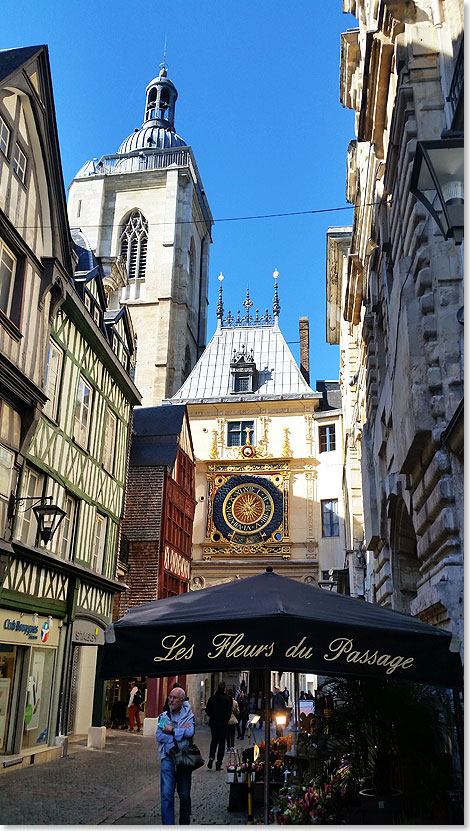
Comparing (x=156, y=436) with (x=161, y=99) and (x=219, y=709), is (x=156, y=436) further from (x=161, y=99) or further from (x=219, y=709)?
(x=161, y=99)

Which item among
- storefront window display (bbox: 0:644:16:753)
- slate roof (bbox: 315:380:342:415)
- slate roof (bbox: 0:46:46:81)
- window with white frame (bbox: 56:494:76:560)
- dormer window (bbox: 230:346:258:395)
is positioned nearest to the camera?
slate roof (bbox: 0:46:46:81)

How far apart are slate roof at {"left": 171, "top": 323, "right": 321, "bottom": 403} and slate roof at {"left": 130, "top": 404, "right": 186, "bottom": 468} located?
7.00 metres

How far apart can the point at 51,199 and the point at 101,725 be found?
410 inches

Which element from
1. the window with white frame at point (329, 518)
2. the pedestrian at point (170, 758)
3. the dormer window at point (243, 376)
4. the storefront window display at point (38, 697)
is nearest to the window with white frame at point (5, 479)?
the storefront window display at point (38, 697)

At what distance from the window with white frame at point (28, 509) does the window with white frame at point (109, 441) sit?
413cm

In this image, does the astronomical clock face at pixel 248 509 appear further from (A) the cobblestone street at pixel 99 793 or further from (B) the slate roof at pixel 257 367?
(A) the cobblestone street at pixel 99 793

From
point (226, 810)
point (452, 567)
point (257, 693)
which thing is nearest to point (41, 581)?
point (226, 810)

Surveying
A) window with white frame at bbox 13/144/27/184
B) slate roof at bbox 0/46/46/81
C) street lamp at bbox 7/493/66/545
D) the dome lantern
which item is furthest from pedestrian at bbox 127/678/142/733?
the dome lantern

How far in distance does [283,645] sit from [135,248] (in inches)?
1666

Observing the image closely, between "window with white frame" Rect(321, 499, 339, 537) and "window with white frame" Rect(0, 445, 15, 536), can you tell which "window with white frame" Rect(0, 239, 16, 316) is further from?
"window with white frame" Rect(321, 499, 339, 537)

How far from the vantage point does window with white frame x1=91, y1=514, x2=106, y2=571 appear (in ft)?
53.3

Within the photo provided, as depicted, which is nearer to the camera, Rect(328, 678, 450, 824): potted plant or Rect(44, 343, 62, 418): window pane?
Rect(328, 678, 450, 824): potted plant

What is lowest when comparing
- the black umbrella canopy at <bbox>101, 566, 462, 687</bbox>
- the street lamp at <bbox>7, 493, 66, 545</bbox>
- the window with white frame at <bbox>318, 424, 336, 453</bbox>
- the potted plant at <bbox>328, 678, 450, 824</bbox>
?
the potted plant at <bbox>328, 678, 450, 824</bbox>

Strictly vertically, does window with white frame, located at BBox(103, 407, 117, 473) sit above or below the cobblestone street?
above
